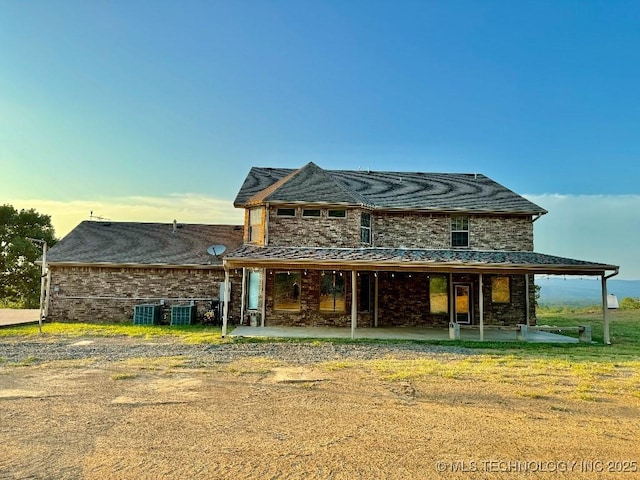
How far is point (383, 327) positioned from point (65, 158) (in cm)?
1524

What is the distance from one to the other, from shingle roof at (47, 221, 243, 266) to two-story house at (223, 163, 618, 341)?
266 cm

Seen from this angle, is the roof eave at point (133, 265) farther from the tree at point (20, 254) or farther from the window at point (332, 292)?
the tree at point (20, 254)

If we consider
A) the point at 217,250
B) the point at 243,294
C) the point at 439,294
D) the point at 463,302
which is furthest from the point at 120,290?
the point at 463,302

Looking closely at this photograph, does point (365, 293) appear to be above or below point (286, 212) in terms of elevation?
below

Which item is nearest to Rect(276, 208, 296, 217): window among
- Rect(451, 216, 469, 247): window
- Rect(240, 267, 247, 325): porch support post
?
Rect(240, 267, 247, 325): porch support post

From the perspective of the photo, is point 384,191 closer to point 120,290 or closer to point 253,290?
point 253,290

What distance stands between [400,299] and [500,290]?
460 centimetres

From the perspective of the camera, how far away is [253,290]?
18.1m

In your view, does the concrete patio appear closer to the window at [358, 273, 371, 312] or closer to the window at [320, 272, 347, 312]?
the window at [320, 272, 347, 312]

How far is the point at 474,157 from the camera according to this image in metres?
24.9

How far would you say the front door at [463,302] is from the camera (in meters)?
18.6

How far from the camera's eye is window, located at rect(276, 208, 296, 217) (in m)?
17.9

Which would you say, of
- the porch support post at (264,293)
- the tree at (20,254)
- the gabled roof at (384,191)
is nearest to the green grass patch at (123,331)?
the porch support post at (264,293)

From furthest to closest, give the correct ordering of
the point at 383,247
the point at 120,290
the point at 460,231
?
the point at 460,231, the point at 120,290, the point at 383,247
